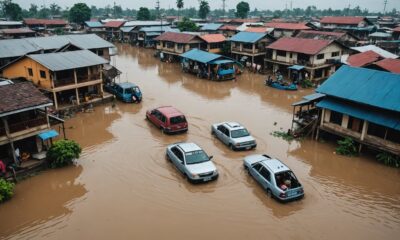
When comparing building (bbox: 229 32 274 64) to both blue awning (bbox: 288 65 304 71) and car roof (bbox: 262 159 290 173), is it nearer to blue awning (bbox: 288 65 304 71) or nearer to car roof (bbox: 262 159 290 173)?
blue awning (bbox: 288 65 304 71)

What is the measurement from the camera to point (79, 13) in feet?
326

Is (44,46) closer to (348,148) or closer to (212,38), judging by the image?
(212,38)

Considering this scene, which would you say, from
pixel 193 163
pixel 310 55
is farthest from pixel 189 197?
pixel 310 55

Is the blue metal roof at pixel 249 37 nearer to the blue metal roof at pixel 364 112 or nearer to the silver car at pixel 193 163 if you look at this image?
the blue metal roof at pixel 364 112

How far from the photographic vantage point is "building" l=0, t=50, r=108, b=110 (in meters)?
26.5

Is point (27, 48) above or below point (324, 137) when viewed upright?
above

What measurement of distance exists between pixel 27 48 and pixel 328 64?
3638cm

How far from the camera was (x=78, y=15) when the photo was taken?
9981cm

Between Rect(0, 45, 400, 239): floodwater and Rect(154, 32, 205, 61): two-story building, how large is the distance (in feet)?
93.7

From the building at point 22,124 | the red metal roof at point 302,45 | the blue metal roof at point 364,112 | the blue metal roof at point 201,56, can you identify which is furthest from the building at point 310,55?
the building at point 22,124

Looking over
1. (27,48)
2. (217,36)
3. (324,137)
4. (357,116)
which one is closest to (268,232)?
(357,116)

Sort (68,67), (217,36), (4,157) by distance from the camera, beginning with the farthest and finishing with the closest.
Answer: (217,36) < (68,67) < (4,157)

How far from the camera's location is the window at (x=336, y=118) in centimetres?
2102

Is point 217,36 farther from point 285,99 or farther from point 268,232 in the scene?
point 268,232
